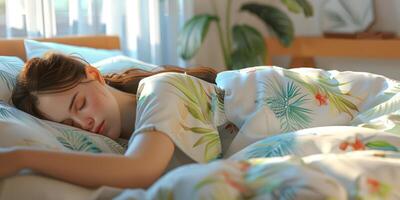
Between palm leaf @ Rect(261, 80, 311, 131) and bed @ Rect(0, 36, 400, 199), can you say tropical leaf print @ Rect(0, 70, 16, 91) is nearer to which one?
bed @ Rect(0, 36, 400, 199)

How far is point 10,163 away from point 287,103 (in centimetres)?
63

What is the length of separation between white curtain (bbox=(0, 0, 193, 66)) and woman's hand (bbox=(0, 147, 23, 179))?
1.36 m

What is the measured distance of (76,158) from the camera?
3.16 ft

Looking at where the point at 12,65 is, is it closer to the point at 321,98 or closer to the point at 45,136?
the point at 45,136

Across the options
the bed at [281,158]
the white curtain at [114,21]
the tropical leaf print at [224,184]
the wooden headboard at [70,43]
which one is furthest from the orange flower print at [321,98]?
the white curtain at [114,21]

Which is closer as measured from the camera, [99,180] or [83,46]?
[99,180]

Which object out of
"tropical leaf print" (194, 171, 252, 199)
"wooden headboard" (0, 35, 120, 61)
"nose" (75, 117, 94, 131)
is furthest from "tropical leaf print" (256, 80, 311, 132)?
"wooden headboard" (0, 35, 120, 61)

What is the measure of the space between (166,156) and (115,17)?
1.60 meters

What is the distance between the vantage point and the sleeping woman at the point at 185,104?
1.13 metres

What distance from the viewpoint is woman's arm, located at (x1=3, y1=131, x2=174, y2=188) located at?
944 mm

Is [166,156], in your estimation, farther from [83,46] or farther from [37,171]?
[83,46]

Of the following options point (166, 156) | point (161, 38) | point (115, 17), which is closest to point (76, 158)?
point (166, 156)

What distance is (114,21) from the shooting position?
8.39ft

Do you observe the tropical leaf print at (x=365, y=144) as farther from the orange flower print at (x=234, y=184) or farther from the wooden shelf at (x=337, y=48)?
the wooden shelf at (x=337, y=48)
